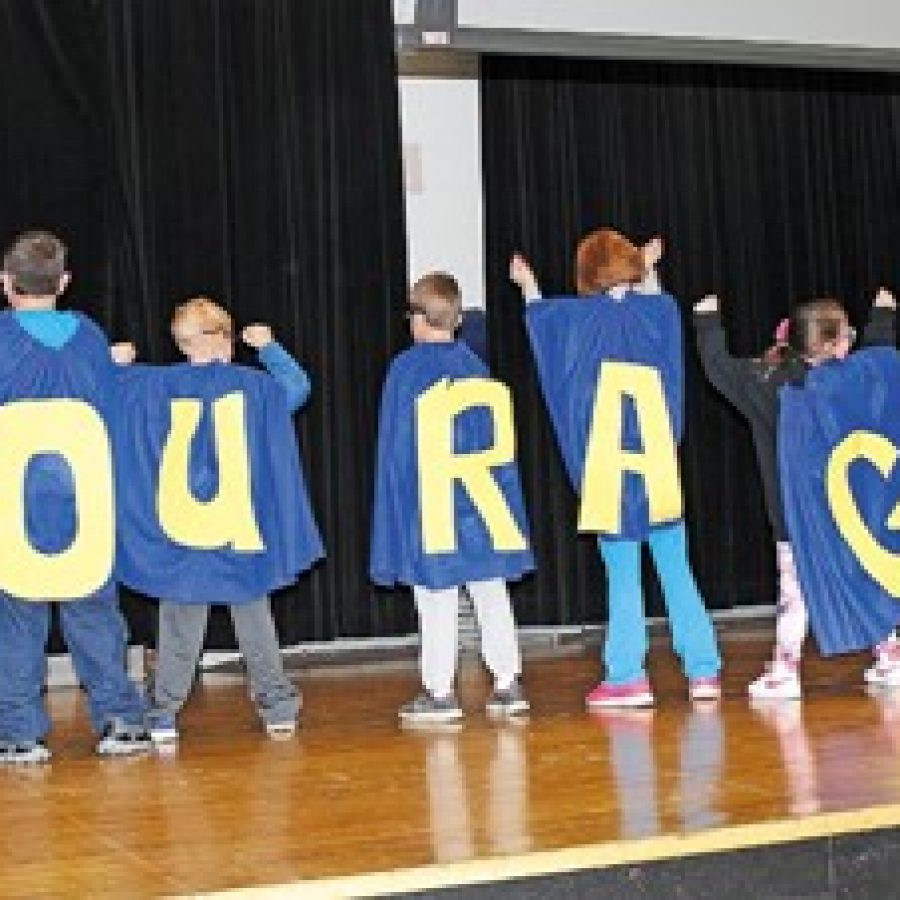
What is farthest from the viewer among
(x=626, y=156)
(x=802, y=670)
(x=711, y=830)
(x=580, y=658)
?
(x=626, y=156)

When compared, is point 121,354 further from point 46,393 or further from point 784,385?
point 784,385

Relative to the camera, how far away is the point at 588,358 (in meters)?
4.60

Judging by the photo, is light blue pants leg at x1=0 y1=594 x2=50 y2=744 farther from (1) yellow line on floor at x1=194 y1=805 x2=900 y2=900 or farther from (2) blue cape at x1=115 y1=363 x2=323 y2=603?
(1) yellow line on floor at x1=194 y1=805 x2=900 y2=900

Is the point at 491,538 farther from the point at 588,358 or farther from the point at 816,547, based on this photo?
the point at 816,547

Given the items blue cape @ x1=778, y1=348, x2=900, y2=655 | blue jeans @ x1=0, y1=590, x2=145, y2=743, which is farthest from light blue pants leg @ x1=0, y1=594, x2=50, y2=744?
blue cape @ x1=778, y1=348, x2=900, y2=655

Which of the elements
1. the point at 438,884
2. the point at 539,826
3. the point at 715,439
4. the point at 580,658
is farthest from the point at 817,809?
the point at 715,439

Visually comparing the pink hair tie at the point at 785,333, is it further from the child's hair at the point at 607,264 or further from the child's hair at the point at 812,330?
the child's hair at the point at 607,264

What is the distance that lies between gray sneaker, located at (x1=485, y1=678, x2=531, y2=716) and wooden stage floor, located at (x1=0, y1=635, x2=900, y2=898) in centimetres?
6

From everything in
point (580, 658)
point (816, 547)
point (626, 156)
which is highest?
point (626, 156)

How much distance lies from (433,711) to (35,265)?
143cm

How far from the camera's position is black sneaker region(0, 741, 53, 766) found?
4.08m

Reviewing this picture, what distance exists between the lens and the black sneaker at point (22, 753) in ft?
13.4

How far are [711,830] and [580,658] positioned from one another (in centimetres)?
320

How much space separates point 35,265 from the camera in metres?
4.13
